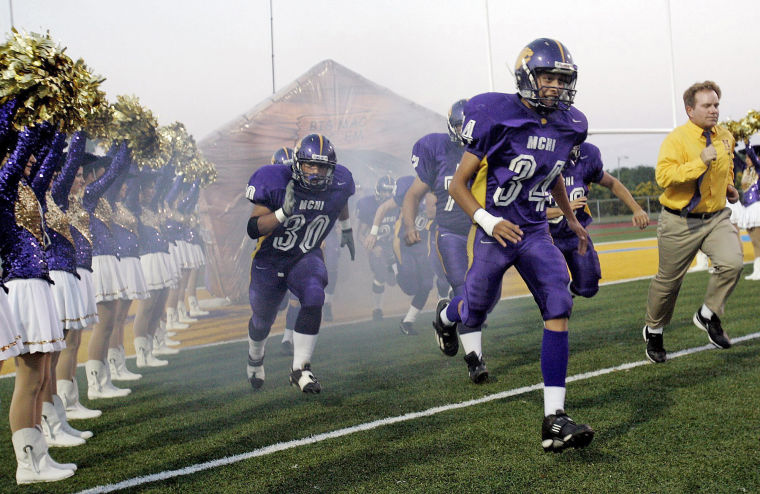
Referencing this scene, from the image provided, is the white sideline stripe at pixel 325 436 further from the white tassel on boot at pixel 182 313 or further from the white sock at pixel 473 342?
the white tassel on boot at pixel 182 313

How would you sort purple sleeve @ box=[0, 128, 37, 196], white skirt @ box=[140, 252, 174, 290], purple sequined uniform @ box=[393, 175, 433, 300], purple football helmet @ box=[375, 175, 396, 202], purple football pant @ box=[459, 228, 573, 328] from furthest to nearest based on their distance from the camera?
1. purple football helmet @ box=[375, 175, 396, 202]
2. purple sequined uniform @ box=[393, 175, 433, 300]
3. white skirt @ box=[140, 252, 174, 290]
4. purple football pant @ box=[459, 228, 573, 328]
5. purple sleeve @ box=[0, 128, 37, 196]

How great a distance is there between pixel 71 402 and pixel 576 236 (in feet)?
13.8

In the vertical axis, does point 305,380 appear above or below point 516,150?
below

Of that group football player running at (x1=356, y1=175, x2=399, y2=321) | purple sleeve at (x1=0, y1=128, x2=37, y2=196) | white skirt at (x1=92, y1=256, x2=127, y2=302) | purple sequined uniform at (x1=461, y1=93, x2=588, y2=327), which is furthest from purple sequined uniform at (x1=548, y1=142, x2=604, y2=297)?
football player running at (x1=356, y1=175, x2=399, y2=321)

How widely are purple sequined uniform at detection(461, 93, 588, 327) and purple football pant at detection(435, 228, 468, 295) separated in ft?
6.63

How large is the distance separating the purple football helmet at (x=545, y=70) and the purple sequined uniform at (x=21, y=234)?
2.62m

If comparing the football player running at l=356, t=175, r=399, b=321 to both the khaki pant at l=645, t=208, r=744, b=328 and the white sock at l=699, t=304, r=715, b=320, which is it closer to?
the khaki pant at l=645, t=208, r=744, b=328

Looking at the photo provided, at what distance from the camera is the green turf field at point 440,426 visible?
3.39 m

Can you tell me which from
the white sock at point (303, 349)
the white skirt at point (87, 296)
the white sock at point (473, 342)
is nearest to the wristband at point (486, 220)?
the white sock at point (473, 342)

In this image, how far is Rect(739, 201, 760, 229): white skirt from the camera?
11234mm

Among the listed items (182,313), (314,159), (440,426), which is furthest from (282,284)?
(182,313)

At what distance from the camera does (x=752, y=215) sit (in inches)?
446

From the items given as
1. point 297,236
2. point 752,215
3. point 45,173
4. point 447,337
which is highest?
point 45,173

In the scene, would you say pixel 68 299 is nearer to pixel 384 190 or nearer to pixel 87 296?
pixel 87 296
